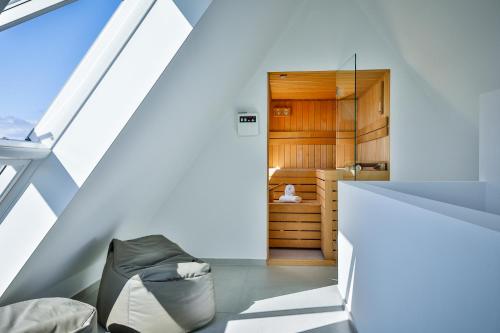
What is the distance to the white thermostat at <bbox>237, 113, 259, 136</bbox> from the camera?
361 cm

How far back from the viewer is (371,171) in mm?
3541

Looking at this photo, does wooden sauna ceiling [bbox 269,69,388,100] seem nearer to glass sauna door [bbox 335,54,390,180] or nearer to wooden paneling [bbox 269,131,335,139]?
glass sauna door [bbox 335,54,390,180]

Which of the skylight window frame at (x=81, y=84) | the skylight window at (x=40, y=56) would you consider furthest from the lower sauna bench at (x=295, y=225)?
the skylight window at (x=40, y=56)

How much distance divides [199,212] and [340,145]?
166 cm

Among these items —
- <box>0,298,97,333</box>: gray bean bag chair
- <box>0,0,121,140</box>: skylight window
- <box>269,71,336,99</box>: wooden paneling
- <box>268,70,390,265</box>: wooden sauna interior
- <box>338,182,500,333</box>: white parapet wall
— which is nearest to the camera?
<box>338,182,500,333</box>: white parapet wall

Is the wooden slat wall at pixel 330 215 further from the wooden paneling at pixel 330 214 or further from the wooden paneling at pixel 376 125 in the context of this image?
the wooden paneling at pixel 376 125

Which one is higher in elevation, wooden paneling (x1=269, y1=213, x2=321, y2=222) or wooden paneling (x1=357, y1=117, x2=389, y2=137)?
wooden paneling (x1=357, y1=117, x2=389, y2=137)

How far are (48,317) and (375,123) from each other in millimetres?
3246

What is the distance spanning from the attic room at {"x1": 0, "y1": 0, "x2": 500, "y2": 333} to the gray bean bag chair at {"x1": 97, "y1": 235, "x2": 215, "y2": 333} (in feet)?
0.04

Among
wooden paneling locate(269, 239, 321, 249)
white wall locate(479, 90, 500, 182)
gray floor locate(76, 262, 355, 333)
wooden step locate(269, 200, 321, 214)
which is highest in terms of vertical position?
white wall locate(479, 90, 500, 182)

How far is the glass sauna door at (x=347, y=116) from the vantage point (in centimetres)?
304

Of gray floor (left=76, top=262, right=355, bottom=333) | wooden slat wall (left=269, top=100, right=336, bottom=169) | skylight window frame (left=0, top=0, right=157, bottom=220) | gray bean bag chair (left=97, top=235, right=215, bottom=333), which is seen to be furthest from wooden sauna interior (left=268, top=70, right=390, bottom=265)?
skylight window frame (left=0, top=0, right=157, bottom=220)

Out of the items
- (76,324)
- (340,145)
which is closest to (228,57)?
(340,145)

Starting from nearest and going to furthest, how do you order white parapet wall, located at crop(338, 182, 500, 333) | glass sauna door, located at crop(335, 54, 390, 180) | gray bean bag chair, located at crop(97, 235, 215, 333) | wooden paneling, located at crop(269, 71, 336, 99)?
white parapet wall, located at crop(338, 182, 500, 333)
gray bean bag chair, located at crop(97, 235, 215, 333)
glass sauna door, located at crop(335, 54, 390, 180)
wooden paneling, located at crop(269, 71, 336, 99)
